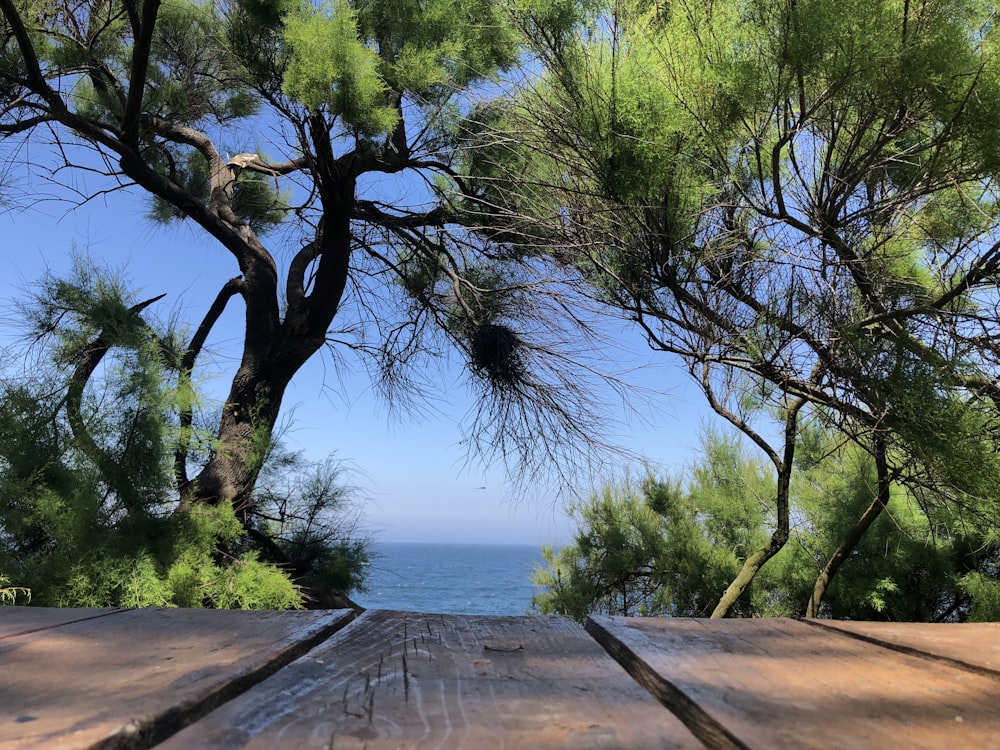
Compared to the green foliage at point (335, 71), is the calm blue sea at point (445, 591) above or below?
below

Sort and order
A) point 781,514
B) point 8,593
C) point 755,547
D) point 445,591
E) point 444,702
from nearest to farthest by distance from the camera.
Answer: point 444,702
point 8,593
point 781,514
point 755,547
point 445,591

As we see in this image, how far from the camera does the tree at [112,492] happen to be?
2.24m

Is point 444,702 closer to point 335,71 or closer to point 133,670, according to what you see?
point 133,670

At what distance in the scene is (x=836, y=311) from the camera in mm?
1619

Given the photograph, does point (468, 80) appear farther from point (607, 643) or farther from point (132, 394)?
point (607, 643)

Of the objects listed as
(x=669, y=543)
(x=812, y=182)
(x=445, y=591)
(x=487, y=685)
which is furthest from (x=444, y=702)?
(x=445, y=591)

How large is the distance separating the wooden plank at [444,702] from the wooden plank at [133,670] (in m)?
0.02

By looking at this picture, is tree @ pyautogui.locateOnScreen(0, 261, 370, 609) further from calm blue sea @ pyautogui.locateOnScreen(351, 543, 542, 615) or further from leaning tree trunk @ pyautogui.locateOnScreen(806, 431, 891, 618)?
leaning tree trunk @ pyautogui.locateOnScreen(806, 431, 891, 618)

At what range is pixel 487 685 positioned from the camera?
481 mm

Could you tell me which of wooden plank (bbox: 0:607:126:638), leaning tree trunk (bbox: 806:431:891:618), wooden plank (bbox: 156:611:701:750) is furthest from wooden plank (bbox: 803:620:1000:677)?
leaning tree trunk (bbox: 806:431:891:618)

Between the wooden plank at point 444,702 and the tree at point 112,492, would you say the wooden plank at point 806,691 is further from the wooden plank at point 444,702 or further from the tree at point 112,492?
the tree at point 112,492

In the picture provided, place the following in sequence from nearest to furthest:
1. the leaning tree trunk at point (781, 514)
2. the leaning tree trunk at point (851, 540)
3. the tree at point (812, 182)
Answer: the tree at point (812, 182) → the leaning tree trunk at point (851, 540) → the leaning tree trunk at point (781, 514)

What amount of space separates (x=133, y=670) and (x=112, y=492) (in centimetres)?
235

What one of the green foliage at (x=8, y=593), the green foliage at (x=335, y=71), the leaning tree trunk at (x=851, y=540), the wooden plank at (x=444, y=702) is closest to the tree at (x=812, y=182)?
the leaning tree trunk at (x=851, y=540)
